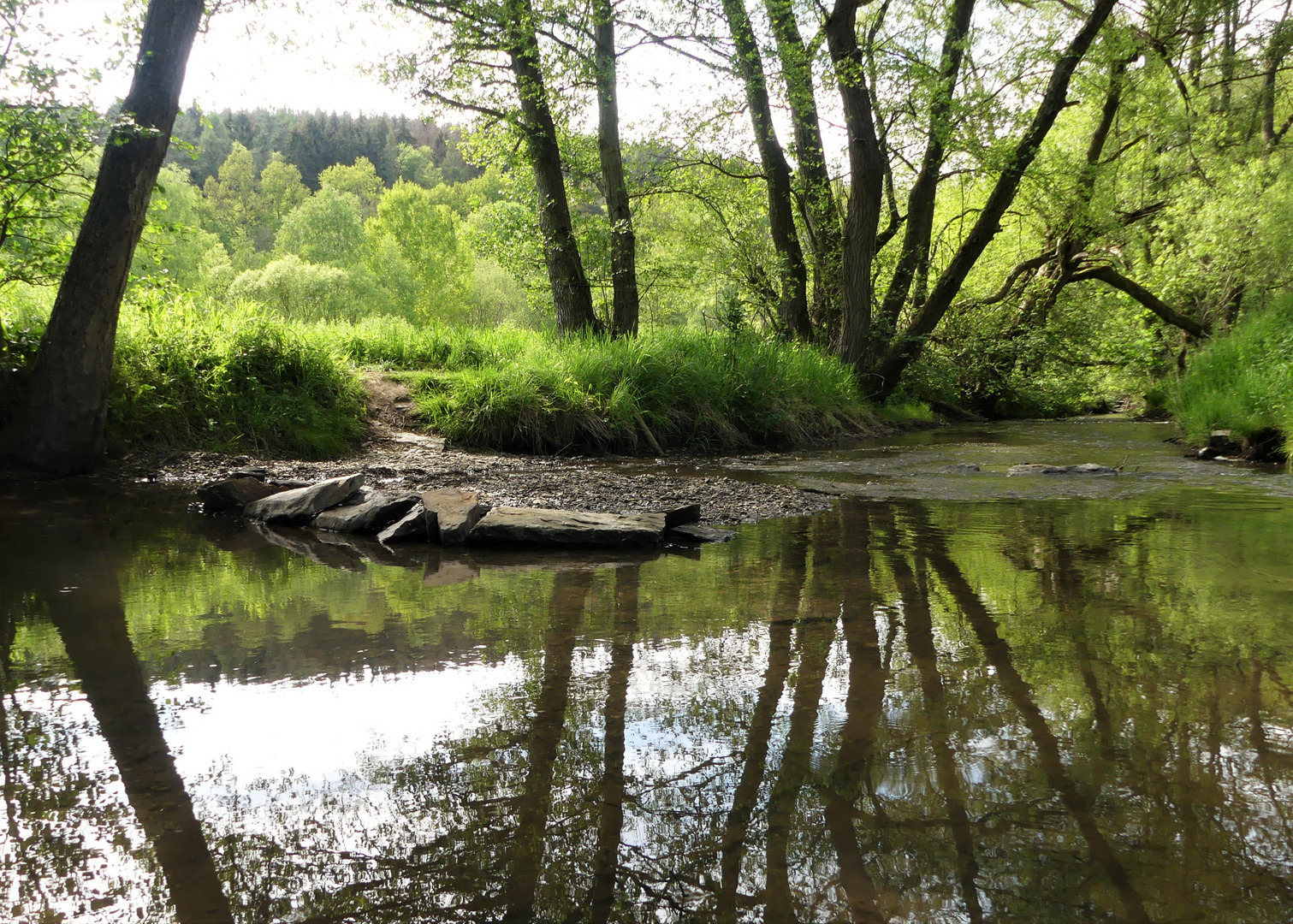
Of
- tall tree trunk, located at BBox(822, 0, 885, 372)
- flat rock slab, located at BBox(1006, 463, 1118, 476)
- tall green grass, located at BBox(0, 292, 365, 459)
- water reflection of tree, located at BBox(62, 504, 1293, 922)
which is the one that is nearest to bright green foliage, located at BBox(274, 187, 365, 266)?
tall tree trunk, located at BBox(822, 0, 885, 372)

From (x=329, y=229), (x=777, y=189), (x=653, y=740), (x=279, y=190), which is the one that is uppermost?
(x=279, y=190)

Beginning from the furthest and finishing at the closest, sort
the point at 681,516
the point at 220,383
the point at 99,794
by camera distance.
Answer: the point at 220,383
the point at 681,516
the point at 99,794

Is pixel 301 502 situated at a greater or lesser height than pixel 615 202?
lesser

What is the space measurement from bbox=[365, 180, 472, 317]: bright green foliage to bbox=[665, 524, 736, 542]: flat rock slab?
4939cm

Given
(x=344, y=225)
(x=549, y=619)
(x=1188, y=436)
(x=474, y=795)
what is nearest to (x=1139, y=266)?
(x=1188, y=436)

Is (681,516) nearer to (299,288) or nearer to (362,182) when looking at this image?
(299,288)

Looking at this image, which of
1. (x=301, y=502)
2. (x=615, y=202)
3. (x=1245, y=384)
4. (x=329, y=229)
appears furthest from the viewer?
(x=329, y=229)

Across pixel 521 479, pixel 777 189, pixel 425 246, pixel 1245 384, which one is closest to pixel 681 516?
pixel 521 479

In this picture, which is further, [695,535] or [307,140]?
[307,140]

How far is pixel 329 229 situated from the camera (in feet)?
174

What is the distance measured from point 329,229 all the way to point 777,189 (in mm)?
47068

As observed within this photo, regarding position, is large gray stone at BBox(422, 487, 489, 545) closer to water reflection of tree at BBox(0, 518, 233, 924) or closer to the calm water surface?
the calm water surface

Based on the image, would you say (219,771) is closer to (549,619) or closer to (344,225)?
(549,619)

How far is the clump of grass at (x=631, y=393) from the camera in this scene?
8.83 m
